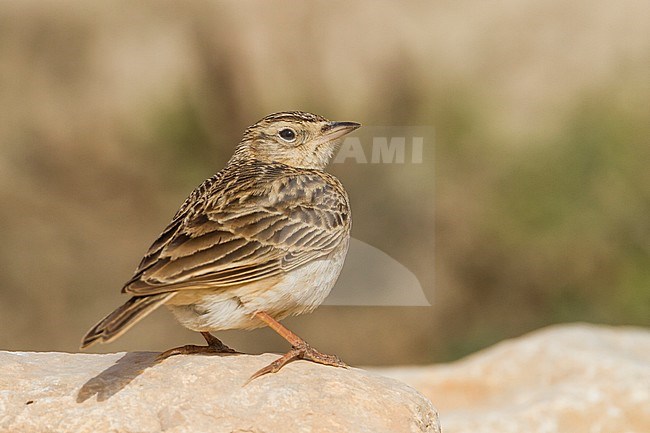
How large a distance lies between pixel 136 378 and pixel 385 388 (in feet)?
4.28

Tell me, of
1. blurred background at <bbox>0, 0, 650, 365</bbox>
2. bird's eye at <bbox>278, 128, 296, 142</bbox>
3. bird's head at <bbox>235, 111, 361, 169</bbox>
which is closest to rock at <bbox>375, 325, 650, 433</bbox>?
bird's head at <bbox>235, 111, 361, 169</bbox>

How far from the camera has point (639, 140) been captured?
1243cm

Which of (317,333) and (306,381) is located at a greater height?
(306,381)

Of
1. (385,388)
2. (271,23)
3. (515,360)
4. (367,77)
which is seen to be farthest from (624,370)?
(271,23)

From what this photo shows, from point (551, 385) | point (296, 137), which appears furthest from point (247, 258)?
point (551, 385)

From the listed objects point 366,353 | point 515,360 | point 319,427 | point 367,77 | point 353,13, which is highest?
point 353,13

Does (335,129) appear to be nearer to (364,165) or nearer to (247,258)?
(247,258)

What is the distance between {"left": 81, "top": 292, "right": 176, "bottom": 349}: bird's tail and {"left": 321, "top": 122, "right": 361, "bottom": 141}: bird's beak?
1.77m

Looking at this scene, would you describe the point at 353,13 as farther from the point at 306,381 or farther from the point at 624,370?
the point at 306,381

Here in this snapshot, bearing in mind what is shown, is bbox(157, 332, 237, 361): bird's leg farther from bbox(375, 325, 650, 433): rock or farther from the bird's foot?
bbox(375, 325, 650, 433): rock

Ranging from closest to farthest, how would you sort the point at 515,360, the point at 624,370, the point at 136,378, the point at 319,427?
the point at 319,427 < the point at 136,378 < the point at 624,370 < the point at 515,360

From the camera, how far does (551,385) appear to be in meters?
7.88

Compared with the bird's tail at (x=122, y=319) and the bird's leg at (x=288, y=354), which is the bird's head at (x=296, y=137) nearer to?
the bird's leg at (x=288, y=354)

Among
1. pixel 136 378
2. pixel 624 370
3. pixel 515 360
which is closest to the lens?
pixel 136 378
